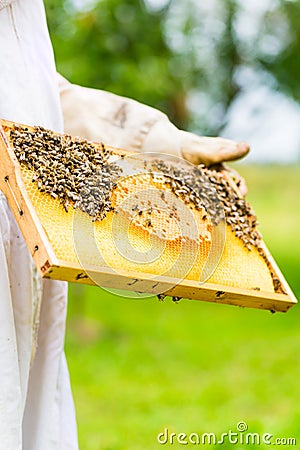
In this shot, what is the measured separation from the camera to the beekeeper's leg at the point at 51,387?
2.63 m

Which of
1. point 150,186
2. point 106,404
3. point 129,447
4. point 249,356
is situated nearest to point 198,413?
point 106,404

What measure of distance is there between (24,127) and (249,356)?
8.81 metres

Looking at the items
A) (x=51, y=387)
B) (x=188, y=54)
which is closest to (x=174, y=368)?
(x=188, y=54)

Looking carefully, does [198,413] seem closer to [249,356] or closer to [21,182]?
[249,356]

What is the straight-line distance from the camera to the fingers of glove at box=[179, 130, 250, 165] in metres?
2.94

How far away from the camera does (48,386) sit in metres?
2.64

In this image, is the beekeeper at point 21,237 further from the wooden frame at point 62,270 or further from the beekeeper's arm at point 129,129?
the wooden frame at point 62,270

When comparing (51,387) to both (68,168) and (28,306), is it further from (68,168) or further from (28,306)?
(68,168)

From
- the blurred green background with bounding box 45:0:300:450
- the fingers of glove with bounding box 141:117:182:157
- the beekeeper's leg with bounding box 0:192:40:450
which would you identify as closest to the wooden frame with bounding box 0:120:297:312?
the beekeeper's leg with bounding box 0:192:40:450

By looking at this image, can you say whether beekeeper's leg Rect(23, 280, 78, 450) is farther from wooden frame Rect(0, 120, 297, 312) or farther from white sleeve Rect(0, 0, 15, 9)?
white sleeve Rect(0, 0, 15, 9)

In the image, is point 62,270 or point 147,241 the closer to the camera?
point 62,270

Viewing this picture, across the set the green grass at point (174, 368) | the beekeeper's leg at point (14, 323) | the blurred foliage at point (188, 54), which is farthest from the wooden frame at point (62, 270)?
the blurred foliage at point (188, 54)

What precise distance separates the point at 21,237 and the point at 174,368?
8.06 metres

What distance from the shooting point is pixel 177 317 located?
1323 centimetres
